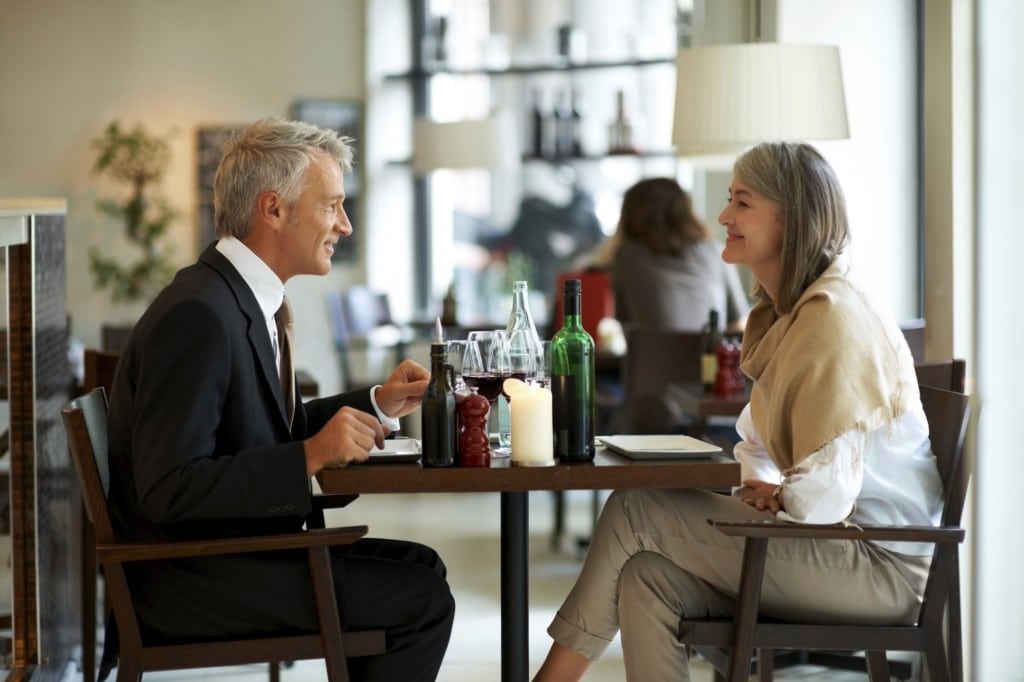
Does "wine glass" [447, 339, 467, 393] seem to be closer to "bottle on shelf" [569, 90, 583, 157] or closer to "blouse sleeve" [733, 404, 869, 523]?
"blouse sleeve" [733, 404, 869, 523]

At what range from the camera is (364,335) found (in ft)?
25.9

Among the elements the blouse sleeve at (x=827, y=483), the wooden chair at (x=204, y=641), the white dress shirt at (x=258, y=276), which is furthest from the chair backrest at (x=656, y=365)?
the wooden chair at (x=204, y=641)

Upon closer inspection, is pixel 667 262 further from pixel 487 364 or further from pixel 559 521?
pixel 487 364

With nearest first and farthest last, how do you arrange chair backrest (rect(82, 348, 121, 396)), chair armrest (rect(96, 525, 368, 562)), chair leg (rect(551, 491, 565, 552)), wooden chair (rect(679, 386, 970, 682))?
chair armrest (rect(96, 525, 368, 562)) → wooden chair (rect(679, 386, 970, 682)) → chair backrest (rect(82, 348, 121, 396)) → chair leg (rect(551, 491, 565, 552))

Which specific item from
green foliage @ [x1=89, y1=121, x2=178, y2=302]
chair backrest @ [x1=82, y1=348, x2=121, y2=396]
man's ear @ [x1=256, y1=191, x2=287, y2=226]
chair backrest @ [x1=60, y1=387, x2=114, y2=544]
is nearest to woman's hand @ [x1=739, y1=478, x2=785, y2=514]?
man's ear @ [x1=256, y1=191, x2=287, y2=226]

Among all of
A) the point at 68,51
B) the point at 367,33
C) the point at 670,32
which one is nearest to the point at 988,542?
the point at 670,32

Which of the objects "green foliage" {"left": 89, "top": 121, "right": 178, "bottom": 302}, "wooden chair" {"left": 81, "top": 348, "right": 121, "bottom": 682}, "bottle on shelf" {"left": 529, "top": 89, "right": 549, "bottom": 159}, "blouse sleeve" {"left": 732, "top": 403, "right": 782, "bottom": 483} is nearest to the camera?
"blouse sleeve" {"left": 732, "top": 403, "right": 782, "bottom": 483}

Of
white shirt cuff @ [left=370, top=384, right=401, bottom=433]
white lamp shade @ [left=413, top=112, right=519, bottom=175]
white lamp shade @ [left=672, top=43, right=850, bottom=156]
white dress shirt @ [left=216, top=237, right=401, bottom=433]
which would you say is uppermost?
white lamp shade @ [left=413, top=112, right=519, bottom=175]

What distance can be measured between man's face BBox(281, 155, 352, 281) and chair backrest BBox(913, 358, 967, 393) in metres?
1.31

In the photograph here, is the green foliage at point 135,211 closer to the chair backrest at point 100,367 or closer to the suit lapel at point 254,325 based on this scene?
the chair backrest at point 100,367

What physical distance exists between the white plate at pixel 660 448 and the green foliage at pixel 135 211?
6320 mm

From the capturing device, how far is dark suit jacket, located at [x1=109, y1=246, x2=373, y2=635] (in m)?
2.16

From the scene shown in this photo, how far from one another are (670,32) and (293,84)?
239 centimetres

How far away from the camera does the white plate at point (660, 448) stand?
2.27 meters
